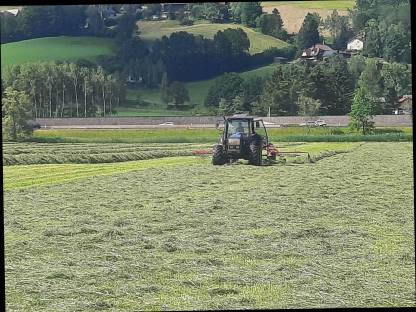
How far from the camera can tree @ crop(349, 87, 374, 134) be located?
19.5 feet

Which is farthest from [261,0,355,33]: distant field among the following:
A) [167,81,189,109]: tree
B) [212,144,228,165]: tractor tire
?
[212,144,228,165]: tractor tire

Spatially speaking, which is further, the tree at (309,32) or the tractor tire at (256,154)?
the tractor tire at (256,154)

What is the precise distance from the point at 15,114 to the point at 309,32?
259cm

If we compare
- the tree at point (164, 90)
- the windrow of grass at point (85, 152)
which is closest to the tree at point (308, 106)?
the windrow of grass at point (85, 152)

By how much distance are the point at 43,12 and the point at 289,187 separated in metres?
2.51

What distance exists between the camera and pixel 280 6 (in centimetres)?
595

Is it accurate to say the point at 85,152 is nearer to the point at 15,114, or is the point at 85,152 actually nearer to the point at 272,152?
the point at 15,114

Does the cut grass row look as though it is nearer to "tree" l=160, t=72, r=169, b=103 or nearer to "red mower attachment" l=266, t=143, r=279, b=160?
"red mower attachment" l=266, t=143, r=279, b=160

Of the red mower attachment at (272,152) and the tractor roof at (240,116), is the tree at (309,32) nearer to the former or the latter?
the tractor roof at (240,116)

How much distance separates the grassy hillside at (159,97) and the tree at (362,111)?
758mm

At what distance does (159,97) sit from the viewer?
5.90m

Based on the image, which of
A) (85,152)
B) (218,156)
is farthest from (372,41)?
(85,152)

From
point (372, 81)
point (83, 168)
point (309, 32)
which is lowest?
point (83, 168)

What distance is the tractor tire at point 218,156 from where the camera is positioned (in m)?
6.06
